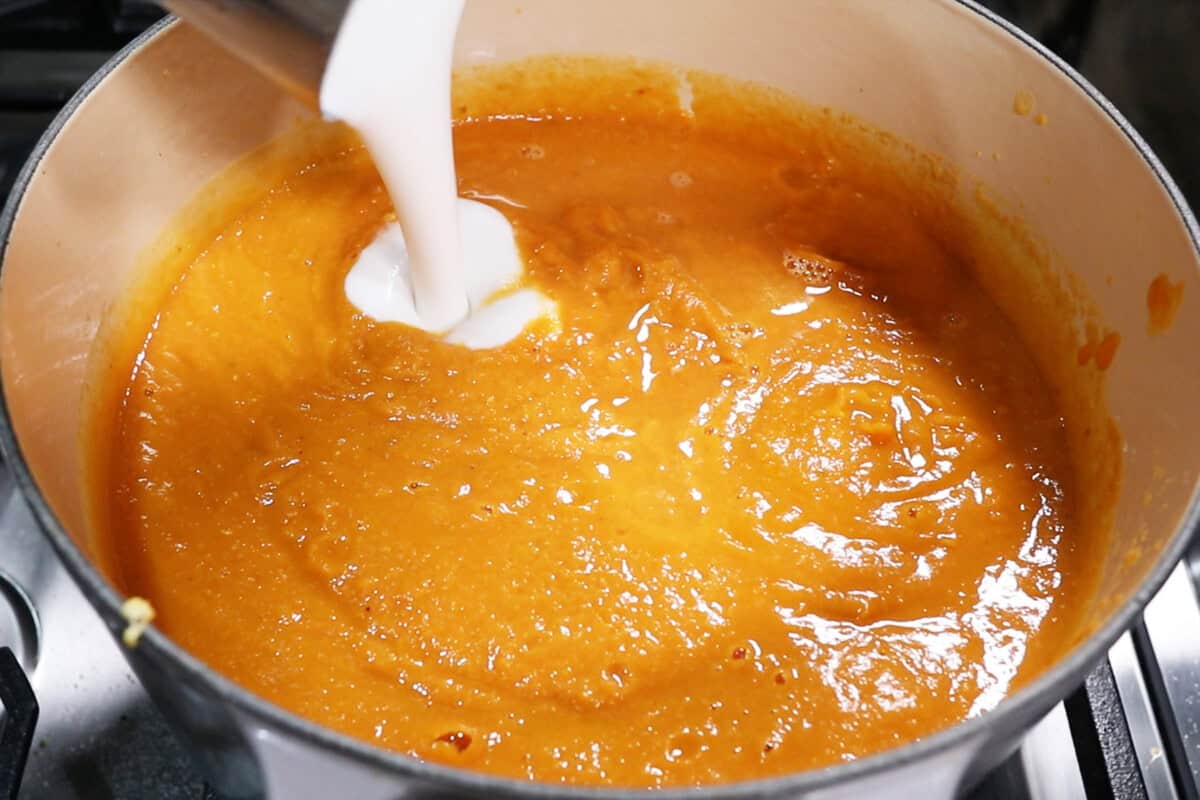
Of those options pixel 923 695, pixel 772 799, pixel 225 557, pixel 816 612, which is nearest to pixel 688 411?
pixel 816 612

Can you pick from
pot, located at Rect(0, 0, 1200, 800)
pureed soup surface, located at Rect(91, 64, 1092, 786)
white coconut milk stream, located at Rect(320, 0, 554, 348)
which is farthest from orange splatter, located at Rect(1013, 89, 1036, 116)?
white coconut milk stream, located at Rect(320, 0, 554, 348)

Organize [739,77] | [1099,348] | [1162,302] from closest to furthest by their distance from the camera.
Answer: [1162,302] → [1099,348] → [739,77]

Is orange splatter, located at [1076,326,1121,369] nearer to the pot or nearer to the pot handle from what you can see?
the pot

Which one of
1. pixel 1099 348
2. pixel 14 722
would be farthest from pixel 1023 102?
pixel 14 722

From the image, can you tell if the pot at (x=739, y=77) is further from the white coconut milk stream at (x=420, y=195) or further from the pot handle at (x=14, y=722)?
the white coconut milk stream at (x=420, y=195)

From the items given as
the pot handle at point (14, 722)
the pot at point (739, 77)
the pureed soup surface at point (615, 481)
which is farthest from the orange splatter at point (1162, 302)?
the pot handle at point (14, 722)

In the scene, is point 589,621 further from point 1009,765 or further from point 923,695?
point 1009,765

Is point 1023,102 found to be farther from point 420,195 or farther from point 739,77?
point 420,195
